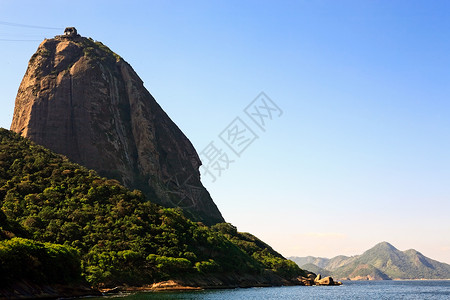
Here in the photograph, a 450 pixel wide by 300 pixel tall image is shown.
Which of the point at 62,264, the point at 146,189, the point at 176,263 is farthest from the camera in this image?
the point at 146,189

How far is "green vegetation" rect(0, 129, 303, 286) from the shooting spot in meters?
92.2

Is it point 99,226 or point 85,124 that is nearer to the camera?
point 99,226

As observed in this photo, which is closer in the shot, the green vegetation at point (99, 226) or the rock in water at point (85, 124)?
the green vegetation at point (99, 226)

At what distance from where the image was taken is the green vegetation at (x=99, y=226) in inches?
3632

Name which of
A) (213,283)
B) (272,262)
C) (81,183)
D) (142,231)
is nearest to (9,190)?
(81,183)

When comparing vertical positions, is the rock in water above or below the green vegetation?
above

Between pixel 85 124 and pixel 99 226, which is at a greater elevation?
pixel 85 124

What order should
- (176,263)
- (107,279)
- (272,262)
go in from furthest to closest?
(272,262) < (176,263) < (107,279)

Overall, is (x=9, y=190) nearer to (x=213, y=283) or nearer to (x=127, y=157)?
(x=213, y=283)

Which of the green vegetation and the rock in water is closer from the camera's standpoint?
the green vegetation

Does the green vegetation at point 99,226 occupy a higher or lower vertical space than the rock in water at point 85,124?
lower

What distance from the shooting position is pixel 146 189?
180 metres

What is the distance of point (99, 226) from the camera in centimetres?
10219

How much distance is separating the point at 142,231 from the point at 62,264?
3892cm
